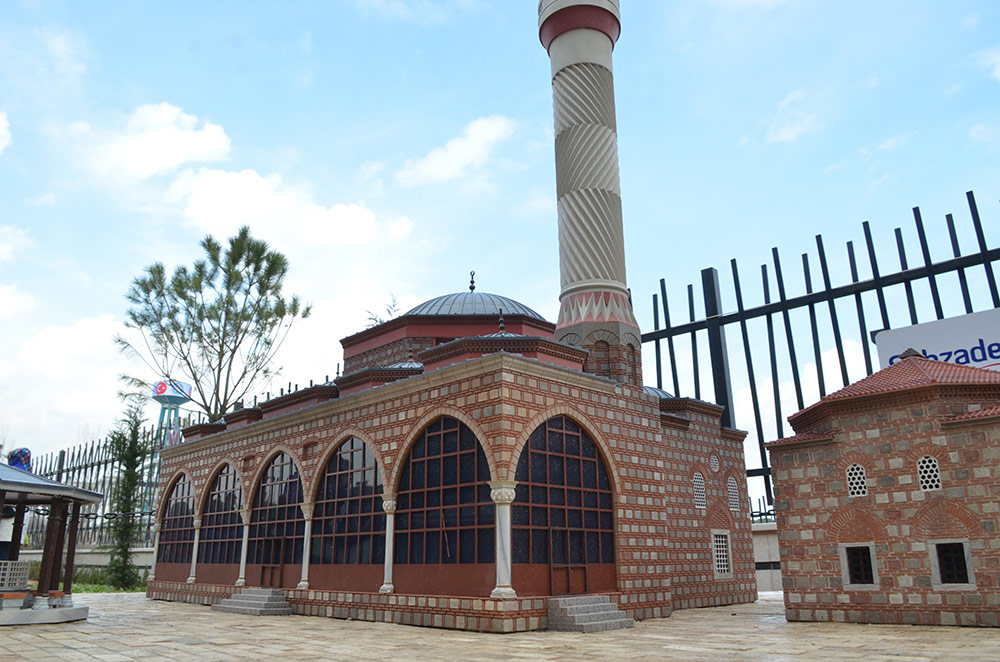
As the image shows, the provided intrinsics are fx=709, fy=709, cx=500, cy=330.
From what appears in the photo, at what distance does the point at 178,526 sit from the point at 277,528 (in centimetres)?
580

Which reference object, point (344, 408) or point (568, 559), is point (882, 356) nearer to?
point (568, 559)

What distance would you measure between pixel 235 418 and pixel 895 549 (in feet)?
51.6

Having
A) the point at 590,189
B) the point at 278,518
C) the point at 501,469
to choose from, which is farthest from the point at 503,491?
the point at 590,189

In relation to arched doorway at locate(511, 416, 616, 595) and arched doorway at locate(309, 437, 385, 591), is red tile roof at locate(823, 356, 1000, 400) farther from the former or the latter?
arched doorway at locate(309, 437, 385, 591)

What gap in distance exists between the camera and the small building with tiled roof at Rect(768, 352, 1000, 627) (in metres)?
10.8

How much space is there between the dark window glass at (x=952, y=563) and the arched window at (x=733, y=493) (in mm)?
7159

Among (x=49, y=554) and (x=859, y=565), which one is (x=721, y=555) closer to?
(x=859, y=565)

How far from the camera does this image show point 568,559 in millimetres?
12164

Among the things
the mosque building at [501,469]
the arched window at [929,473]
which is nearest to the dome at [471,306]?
the mosque building at [501,469]

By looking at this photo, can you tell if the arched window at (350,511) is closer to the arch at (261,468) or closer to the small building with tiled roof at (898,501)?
the arch at (261,468)

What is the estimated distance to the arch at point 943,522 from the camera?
10.8 m

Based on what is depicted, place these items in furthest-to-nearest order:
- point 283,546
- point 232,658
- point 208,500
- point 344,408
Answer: point 208,500 < point 283,546 < point 344,408 < point 232,658

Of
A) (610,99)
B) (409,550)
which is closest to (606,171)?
(610,99)


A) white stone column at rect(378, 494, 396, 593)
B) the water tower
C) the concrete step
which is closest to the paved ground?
the concrete step
